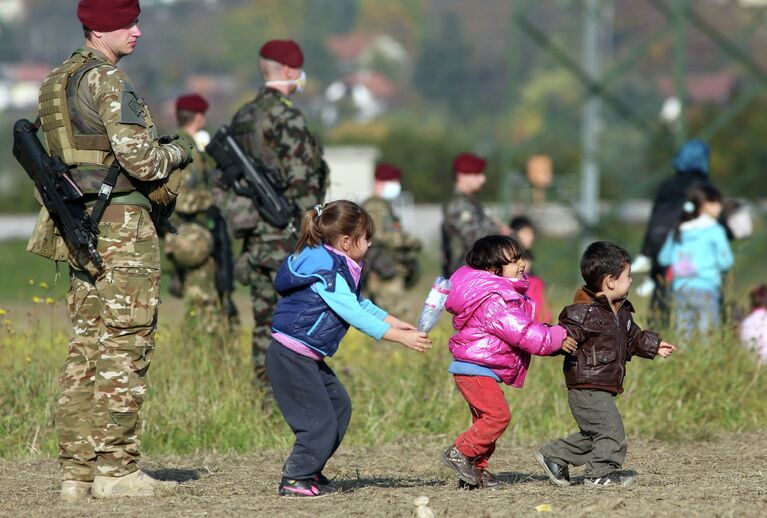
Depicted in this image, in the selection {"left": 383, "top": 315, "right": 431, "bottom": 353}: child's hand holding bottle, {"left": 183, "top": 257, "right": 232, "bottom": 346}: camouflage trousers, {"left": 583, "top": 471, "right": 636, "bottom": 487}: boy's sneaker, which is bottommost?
{"left": 583, "top": 471, "right": 636, "bottom": 487}: boy's sneaker

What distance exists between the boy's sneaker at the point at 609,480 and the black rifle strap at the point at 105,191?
2.43 metres

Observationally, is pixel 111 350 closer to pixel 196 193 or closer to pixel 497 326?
pixel 497 326

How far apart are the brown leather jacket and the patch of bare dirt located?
481 mm

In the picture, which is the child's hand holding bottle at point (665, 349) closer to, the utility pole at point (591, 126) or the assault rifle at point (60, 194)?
the assault rifle at point (60, 194)

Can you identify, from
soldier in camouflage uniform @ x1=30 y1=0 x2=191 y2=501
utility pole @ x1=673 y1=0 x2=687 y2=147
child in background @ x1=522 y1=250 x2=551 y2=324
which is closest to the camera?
soldier in camouflage uniform @ x1=30 y1=0 x2=191 y2=501

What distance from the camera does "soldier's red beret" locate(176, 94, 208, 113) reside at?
988 centimetres

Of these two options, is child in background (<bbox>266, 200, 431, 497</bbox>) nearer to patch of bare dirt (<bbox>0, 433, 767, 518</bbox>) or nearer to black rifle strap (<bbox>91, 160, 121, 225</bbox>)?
patch of bare dirt (<bbox>0, 433, 767, 518</bbox>)

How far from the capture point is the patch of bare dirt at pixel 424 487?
5.95 meters

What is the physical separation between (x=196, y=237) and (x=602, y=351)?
13.8 ft

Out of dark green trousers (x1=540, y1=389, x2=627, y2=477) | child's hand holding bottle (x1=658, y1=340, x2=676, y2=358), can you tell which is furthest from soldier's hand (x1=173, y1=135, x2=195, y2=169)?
child's hand holding bottle (x1=658, y1=340, x2=676, y2=358)

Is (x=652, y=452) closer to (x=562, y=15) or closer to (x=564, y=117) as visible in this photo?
(x=564, y=117)

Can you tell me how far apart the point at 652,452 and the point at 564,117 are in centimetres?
4894

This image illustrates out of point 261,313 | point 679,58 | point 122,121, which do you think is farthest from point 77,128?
point 679,58

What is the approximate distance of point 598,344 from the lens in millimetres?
6504
